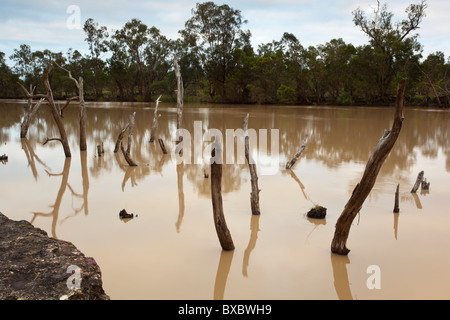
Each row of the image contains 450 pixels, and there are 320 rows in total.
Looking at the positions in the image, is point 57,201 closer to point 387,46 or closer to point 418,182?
point 418,182

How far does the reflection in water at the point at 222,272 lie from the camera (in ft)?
15.1

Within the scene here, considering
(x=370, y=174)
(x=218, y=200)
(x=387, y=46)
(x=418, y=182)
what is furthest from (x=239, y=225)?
(x=387, y=46)

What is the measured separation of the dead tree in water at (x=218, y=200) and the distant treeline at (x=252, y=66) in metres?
33.4

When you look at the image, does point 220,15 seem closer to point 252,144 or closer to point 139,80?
point 139,80

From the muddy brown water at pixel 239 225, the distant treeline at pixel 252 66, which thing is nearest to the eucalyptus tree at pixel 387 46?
the distant treeline at pixel 252 66

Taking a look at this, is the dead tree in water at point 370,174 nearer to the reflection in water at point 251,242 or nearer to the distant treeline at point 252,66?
the reflection in water at point 251,242

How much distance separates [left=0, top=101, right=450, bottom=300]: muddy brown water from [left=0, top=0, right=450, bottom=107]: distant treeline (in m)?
29.1

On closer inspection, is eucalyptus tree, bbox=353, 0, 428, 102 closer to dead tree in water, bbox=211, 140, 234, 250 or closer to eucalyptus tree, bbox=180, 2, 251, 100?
eucalyptus tree, bbox=180, 2, 251, 100

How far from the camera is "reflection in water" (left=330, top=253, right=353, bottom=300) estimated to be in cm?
456

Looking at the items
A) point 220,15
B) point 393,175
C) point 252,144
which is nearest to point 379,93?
point 220,15

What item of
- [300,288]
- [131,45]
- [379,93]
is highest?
[131,45]

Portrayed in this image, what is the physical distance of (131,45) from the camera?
5725 centimetres

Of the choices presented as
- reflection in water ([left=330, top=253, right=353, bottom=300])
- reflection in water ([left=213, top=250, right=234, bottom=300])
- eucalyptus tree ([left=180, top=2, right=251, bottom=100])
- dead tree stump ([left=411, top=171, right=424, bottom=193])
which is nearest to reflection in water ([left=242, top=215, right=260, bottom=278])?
reflection in water ([left=213, top=250, right=234, bottom=300])
